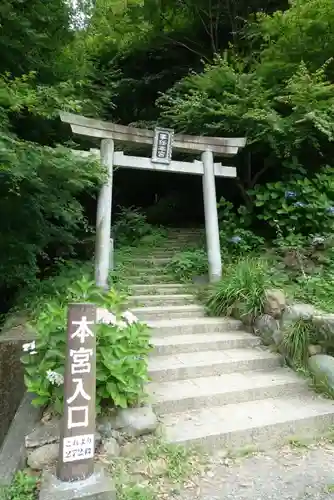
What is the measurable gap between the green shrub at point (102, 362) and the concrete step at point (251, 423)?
1.64 feet

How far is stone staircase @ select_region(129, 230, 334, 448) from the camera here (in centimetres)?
320

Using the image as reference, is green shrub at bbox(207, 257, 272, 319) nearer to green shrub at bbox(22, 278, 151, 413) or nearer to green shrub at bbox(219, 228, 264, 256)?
green shrub at bbox(219, 228, 264, 256)

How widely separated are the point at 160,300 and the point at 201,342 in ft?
4.38

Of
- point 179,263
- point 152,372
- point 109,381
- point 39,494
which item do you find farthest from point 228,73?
point 39,494

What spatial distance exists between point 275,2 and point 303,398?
33.9 feet

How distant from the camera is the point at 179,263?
22.8 ft

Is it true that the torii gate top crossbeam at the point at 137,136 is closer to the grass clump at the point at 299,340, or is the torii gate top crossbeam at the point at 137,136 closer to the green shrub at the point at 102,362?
the green shrub at the point at 102,362

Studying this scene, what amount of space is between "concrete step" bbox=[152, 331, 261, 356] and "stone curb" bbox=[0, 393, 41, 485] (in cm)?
149

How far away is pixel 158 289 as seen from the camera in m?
6.07

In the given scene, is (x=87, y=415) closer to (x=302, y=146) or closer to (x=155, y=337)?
(x=155, y=337)

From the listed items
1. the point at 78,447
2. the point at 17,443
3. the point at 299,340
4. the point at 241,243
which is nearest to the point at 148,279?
the point at 241,243

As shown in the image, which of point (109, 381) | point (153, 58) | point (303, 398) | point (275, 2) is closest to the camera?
point (109, 381)

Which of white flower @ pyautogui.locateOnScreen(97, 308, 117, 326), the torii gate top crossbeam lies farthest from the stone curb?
the torii gate top crossbeam

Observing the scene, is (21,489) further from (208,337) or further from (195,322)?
(195,322)
